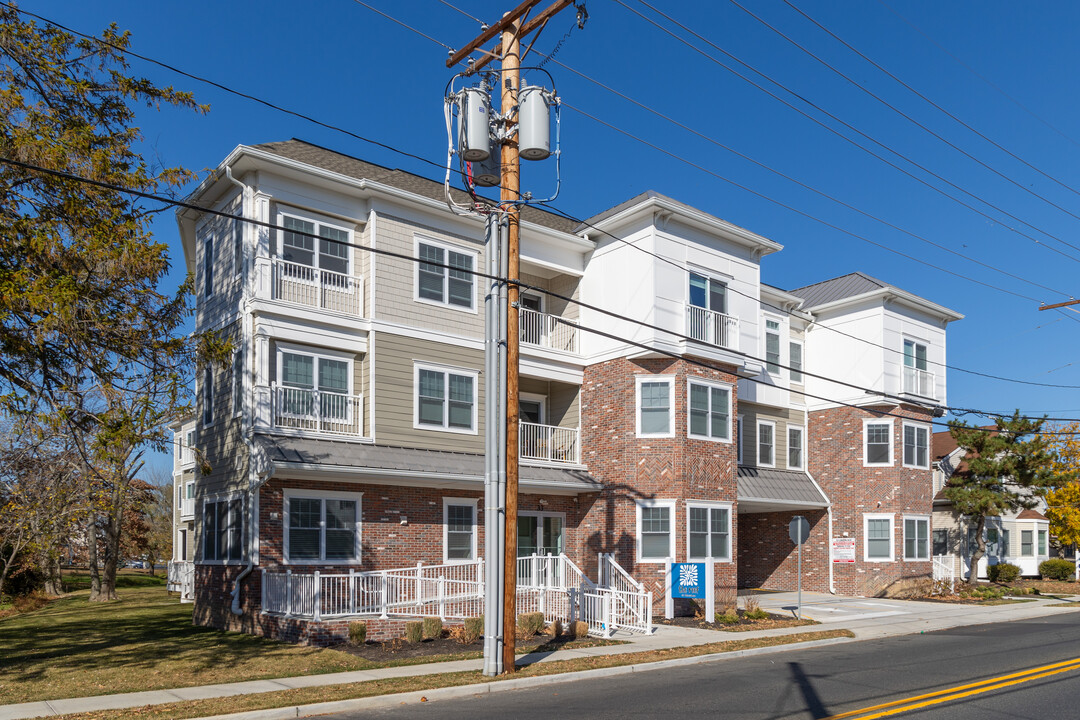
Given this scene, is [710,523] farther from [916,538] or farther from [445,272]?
[916,538]

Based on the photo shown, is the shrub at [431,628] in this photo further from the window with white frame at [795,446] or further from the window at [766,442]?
the window with white frame at [795,446]

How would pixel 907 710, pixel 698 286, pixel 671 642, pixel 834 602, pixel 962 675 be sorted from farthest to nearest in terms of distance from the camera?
1. pixel 834 602
2. pixel 698 286
3. pixel 671 642
4. pixel 962 675
5. pixel 907 710

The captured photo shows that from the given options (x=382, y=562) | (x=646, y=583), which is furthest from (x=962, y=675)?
(x=382, y=562)

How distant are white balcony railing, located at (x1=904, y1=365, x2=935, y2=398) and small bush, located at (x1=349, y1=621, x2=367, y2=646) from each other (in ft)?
74.0

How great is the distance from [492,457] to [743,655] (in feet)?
22.7

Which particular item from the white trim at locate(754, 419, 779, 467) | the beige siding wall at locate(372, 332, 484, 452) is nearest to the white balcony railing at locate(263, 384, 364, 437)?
the beige siding wall at locate(372, 332, 484, 452)

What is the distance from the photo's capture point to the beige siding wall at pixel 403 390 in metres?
21.6

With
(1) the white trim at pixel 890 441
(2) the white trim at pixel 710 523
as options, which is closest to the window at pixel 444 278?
(2) the white trim at pixel 710 523

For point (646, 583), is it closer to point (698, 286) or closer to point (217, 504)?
point (698, 286)

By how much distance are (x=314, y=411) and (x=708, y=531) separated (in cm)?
1114

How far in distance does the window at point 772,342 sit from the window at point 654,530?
31.5 feet

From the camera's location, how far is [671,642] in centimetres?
1842

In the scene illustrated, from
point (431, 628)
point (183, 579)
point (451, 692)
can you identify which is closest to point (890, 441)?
point (431, 628)

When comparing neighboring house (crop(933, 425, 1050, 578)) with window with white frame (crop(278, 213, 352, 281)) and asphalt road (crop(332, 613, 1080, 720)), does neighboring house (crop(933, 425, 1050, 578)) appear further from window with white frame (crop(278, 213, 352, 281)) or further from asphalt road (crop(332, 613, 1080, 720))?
window with white frame (crop(278, 213, 352, 281))
